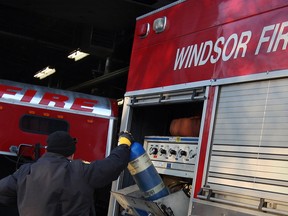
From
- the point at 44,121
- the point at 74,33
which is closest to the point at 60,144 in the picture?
the point at 44,121

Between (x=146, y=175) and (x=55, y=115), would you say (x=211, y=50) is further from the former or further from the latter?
(x=55, y=115)

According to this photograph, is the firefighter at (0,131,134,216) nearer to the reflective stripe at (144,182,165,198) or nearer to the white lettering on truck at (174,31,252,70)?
the reflective stripe at (144,182,165,198)

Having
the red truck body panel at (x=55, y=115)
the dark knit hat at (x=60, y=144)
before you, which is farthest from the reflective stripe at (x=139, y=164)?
the red truck body panel at (x=55, y=115)

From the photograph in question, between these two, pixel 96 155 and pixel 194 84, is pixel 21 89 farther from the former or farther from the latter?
pixel 194 84

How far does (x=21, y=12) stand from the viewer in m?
9.97

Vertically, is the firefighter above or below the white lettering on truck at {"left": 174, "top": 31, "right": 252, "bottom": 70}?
below

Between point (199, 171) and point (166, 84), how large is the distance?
41.0 inches

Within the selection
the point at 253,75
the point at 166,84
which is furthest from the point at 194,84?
the point at 253,75

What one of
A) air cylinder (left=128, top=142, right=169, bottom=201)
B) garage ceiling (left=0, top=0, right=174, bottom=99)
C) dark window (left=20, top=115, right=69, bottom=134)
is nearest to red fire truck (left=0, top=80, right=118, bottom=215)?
dark window (left=20, top=115, right=69, bottom=134)

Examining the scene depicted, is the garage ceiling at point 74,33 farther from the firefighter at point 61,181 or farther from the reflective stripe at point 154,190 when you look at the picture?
the firefighter at point 61,181

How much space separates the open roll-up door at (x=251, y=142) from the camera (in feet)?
9.82

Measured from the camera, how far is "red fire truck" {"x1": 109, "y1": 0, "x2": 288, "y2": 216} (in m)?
3.10

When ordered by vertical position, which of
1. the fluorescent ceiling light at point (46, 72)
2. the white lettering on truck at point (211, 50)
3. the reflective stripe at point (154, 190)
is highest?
the fluorescent ceiling light at point (46, 72)

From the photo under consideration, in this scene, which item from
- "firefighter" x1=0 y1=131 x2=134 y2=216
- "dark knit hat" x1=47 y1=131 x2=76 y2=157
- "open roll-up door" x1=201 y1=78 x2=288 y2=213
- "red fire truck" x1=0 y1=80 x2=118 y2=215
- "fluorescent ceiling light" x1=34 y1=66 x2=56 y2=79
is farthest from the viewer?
"fluorescent ceiling light" x1=34 y1=66 x2=56 y2=79
